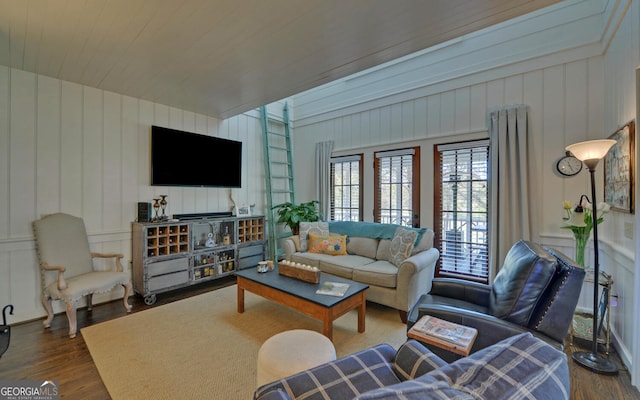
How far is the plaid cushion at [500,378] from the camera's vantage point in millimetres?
643

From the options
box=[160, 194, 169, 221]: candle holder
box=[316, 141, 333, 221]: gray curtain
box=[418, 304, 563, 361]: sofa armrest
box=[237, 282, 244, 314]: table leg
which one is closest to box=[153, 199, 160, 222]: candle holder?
box=[160, 194, 169, 221]: candle holder

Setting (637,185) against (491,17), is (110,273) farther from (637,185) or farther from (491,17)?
(637,185)

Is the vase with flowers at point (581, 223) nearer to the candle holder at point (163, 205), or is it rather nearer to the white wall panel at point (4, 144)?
the candle holder at point (163, 205)

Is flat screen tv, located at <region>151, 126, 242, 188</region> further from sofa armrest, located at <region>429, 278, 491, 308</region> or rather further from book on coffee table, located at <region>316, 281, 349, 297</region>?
sofa armrest, located at <region>429, 278, 491, 308</region>

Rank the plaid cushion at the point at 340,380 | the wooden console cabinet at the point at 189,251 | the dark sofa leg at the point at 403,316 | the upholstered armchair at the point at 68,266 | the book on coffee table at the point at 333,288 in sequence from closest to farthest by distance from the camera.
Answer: the plaid cushion at the point at 340,380
the book on coffee table at the point at 333,288
the upholstered armchair at the point at 68,266
the dark sofa leg at the point at 403,316
the wooden console cabinet at the point at 189,251

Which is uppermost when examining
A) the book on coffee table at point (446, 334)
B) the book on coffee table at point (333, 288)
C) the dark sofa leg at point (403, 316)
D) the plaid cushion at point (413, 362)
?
the plaid cushion at point (413, 362)

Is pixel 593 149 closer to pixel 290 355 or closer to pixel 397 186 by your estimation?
pixel 397 186

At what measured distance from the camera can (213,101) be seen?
12.4 feet

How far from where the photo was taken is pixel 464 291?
2.31m

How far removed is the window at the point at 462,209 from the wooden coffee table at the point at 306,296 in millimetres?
1754

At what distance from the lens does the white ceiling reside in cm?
191

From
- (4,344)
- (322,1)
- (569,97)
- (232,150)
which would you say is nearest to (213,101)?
(232,150)

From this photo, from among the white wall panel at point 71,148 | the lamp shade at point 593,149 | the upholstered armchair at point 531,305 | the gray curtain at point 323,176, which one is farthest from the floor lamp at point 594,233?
the white wall panel at point 71,148

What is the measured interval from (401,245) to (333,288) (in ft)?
3.91
